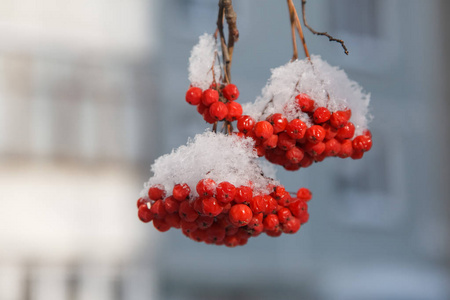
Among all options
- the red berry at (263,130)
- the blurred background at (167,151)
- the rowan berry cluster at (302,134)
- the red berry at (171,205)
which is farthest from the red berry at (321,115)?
the blurred background at (167,151)

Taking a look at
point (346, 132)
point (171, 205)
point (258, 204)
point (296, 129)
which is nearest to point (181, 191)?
point (171, 205)

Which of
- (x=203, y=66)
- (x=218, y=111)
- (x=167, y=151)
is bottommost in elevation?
(x=218, y=111)

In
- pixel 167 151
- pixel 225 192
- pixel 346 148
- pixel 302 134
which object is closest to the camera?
pixel 225 192

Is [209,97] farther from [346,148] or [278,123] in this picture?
[346,148]

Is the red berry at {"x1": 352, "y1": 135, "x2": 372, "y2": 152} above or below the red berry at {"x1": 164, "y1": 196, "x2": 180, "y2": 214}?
above

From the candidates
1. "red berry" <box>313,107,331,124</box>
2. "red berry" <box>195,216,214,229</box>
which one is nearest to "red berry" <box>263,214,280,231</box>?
"red berry" <box>195,216,214,229</box>

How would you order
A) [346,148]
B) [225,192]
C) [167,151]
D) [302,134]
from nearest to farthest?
1. [225,192]
2. [302,134]
3. [346,148]
4. [167,151]

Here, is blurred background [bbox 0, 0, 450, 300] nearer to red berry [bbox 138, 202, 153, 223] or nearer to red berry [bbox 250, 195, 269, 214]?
red berry [bbox 138, 202, 153, 223]
